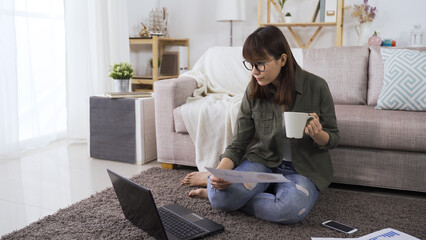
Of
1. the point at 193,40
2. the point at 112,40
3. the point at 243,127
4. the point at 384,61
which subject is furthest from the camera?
the point at 193,40

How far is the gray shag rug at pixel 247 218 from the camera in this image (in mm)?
1629

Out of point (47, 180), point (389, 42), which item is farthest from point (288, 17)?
point (47, 180)

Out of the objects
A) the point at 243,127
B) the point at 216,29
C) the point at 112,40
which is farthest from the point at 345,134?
the point at 216,29

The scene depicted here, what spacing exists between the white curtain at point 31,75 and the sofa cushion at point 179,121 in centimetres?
115

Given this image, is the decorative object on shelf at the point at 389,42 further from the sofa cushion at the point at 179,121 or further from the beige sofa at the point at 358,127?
the sofa cushion at the point at 179,121

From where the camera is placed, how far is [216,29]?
464 centimetres

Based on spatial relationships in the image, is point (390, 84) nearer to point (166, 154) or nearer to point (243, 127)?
point (243, 127)

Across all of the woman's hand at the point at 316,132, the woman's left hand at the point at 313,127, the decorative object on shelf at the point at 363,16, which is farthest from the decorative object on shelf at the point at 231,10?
the woman's left hand at the point at 313,127

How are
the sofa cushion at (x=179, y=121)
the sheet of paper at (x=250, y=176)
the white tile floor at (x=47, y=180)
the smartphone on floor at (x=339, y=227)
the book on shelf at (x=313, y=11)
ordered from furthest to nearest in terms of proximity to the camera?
the book on shelf at (x=313, y=11)
the sofa cushion at (x=179, y=121)
the white tile floor at (x=47, y=180)
the smartphone on floor at (x=339, y=227)
the sheet of paper at (x=250, y=176)

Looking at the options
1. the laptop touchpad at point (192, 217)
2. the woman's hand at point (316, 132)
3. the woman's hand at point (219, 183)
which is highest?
the woman's hand at point (316, 132)

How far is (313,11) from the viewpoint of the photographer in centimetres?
401

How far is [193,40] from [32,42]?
1989mm

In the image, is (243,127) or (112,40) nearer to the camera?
(243,127)

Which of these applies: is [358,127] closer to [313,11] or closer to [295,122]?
[295,122]
